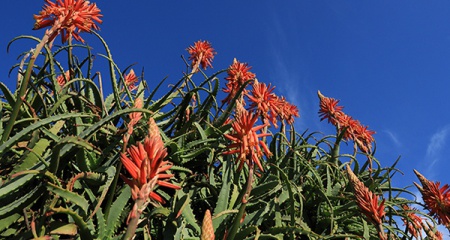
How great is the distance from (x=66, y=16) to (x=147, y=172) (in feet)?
3.20

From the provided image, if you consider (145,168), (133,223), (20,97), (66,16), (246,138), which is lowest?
(133,223)

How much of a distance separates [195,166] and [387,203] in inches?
40.5

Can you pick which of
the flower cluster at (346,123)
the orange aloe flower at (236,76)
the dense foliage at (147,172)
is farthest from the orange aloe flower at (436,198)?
the orange aloe flower at (236,76)

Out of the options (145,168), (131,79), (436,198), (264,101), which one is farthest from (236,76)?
(145,168)

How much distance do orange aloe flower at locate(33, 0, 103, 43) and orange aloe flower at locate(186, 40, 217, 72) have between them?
1229 millimetres

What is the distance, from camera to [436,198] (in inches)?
79.3

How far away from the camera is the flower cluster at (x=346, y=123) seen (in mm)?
2780

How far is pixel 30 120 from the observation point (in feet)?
5.26

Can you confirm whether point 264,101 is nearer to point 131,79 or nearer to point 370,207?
point 370,207

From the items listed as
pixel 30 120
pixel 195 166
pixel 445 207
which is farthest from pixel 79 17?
pixel 445 207

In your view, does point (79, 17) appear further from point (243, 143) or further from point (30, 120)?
point (243, 143)

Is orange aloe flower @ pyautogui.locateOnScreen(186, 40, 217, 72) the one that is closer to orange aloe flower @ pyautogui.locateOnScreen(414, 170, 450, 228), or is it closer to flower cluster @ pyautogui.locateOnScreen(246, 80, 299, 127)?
flower cluster @ pyautogui.locateOnScreen(246, 80, 299, 127)

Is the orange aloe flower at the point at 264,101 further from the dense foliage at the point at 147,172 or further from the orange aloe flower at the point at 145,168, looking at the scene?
the orange aloe flower at the point at 145,168

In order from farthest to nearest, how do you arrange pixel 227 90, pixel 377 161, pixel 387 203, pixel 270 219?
pixel 377 161 < pixel 227 90 < pixel 387 203 < pixel 270 219
